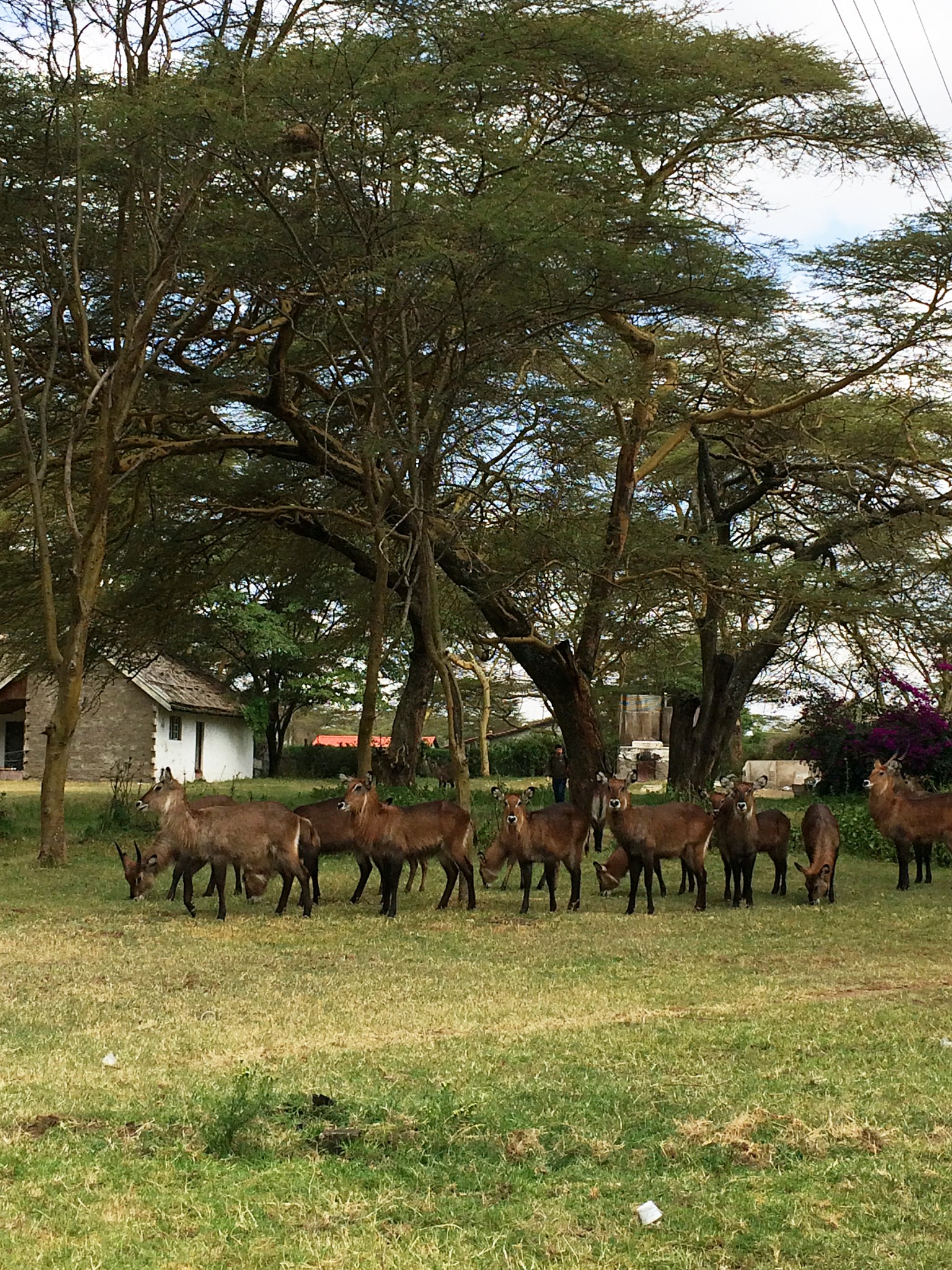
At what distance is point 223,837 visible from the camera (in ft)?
38.2

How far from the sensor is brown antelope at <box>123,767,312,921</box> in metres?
11.6

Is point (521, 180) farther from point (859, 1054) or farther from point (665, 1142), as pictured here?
point (665, 1142)

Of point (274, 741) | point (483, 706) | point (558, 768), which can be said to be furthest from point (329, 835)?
point (274, 741)

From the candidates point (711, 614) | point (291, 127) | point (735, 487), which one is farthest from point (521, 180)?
point (735, 487)

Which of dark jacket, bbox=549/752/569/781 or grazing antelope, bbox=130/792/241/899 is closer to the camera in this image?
grazing antelope, bbox=130/792/241/899

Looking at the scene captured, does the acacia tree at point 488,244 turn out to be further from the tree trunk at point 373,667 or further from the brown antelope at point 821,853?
the brown antelope at point 821,853

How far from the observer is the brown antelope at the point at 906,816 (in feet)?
47.6

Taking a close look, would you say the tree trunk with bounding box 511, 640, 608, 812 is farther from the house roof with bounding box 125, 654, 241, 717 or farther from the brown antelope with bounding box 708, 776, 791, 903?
the house roof with bounding box 125, 654, 241, 717

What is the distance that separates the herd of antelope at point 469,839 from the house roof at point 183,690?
22.3m

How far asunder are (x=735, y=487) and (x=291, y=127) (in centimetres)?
1479

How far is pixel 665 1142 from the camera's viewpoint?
5176 millimetres

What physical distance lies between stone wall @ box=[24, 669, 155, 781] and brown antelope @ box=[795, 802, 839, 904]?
988 inches

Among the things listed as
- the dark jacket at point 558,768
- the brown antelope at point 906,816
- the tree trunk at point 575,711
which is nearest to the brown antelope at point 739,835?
the brown antelope at point 906,816

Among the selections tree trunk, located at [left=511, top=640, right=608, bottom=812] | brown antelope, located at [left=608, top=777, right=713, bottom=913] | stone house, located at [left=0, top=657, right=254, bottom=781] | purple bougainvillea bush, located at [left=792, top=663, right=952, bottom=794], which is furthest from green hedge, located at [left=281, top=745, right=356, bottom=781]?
brown antelope, located at [left=608, top=777, right=713, bottom=913]
